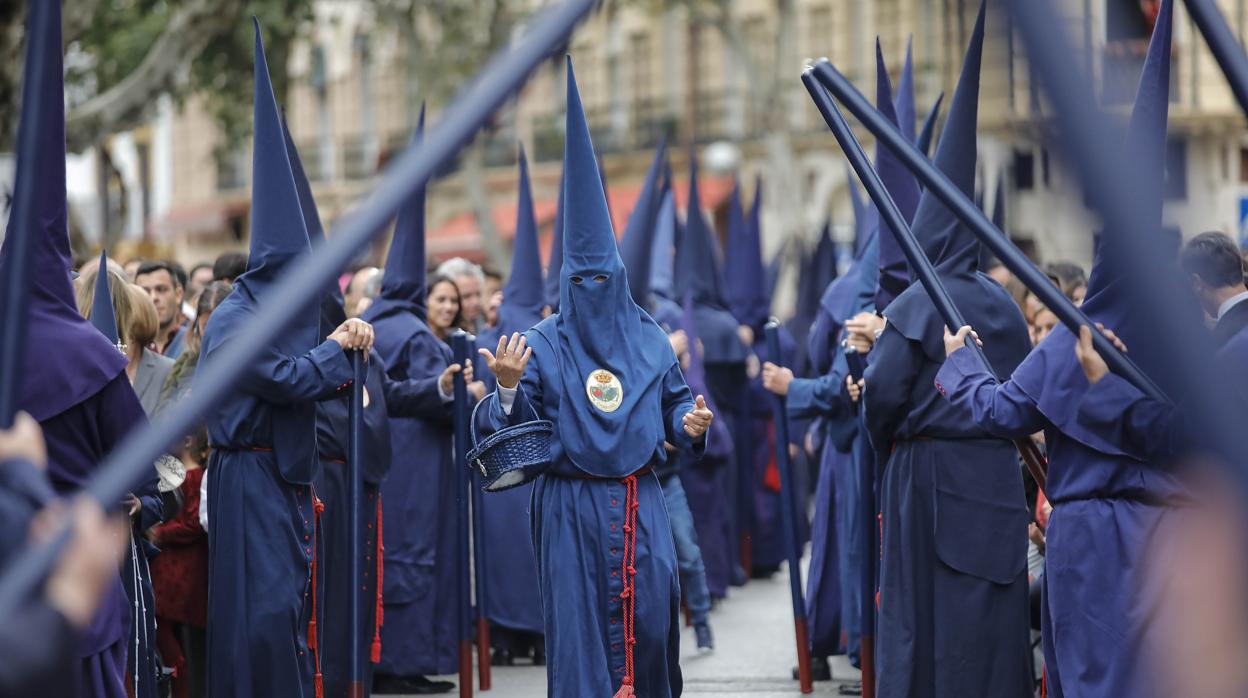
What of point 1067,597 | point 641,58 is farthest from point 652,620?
point 641,58

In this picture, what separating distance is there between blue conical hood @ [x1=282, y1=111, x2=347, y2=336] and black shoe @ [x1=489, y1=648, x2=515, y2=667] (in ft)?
9.53

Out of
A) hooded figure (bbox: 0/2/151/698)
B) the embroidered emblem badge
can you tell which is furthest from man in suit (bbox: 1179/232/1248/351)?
hooded figure (bbox: 0/2/151/698)

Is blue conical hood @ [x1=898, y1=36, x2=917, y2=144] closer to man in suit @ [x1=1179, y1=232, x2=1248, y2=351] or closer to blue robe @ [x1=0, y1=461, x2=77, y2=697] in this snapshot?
man in suit @ [x1=1179, y1=232, x2=1248, y2=351]

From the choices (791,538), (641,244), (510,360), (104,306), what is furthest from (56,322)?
(641,244)

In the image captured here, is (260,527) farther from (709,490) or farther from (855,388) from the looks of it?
(709,490)

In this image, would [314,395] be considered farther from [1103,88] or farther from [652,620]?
[1103,88]

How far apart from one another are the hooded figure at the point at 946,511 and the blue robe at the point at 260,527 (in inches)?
86.9

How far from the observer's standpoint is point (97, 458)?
5430 millimetres

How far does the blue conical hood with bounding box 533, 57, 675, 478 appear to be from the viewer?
6457mm

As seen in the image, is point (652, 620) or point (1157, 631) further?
point (652, 620)

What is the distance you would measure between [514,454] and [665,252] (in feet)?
22.5

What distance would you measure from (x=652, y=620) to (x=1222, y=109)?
71.2ft

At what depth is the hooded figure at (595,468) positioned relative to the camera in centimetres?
643

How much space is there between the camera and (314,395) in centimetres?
691
